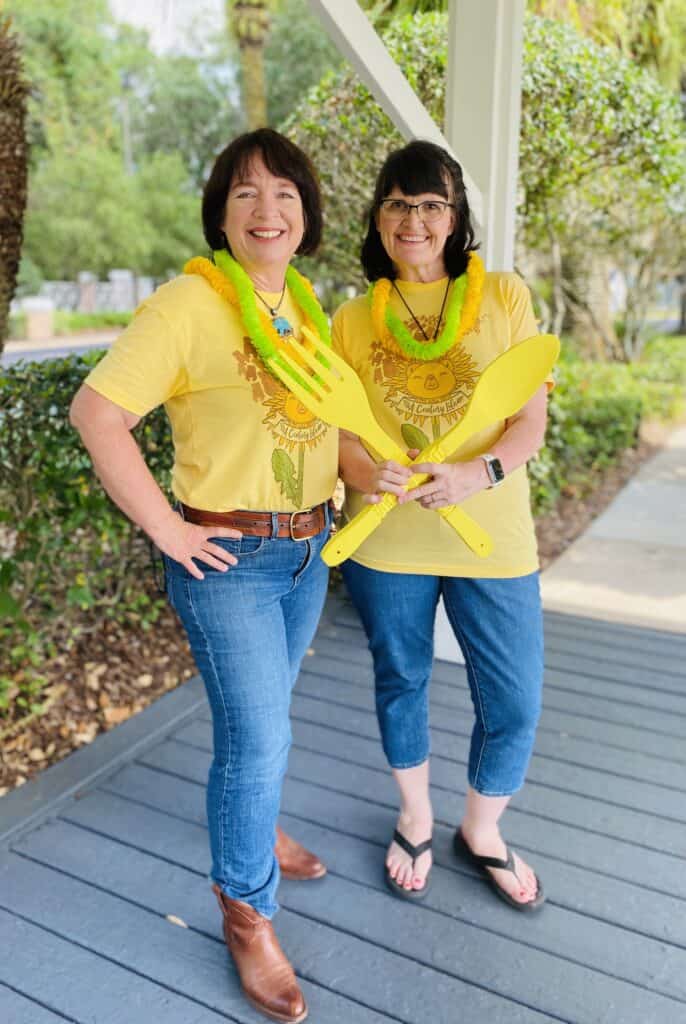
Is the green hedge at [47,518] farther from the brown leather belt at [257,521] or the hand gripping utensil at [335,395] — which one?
the hand gripping utensil at [335,395]

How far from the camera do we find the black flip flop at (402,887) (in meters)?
1.76

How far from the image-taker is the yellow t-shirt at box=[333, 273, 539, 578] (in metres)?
1.52

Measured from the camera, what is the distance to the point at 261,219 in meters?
1.35

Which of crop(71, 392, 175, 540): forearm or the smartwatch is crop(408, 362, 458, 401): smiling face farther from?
crop(71, 392, 175, 540): forearm

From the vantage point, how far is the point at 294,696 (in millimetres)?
2609

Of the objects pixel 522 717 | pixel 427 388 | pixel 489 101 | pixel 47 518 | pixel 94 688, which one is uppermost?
pixel 489 101

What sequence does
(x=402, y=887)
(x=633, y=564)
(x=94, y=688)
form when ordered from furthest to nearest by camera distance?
(x=633, y=564) < (x=94, y=688) < (x=402, y=887)

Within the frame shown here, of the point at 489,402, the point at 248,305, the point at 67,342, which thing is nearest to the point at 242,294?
the point at 248,305

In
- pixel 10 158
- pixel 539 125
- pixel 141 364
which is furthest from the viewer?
pixel 539 125

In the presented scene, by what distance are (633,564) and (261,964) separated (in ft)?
9.44

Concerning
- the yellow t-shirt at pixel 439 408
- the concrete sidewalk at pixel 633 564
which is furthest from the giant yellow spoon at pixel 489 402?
the concrete sidewalk at pixel 633 564

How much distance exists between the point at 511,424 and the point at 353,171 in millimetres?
2196

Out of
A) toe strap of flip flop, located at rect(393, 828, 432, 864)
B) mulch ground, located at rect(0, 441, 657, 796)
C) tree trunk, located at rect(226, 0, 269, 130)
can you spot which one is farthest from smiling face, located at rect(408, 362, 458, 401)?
tree trunk, located at rect(226, 0, 269, 130)

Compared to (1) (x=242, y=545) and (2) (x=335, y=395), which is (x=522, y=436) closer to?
(2) (x=335, y=395)
